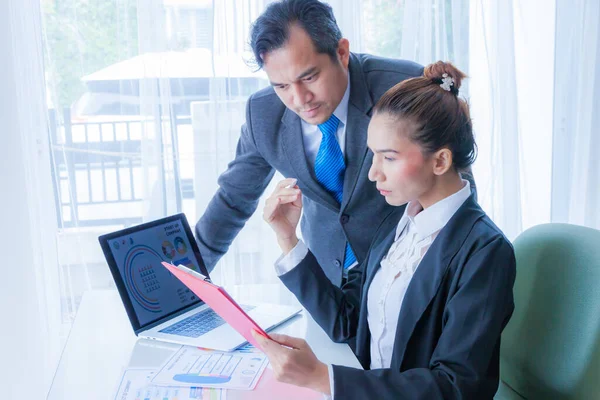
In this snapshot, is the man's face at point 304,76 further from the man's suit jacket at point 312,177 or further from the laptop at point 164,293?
the laptop at point 164,293

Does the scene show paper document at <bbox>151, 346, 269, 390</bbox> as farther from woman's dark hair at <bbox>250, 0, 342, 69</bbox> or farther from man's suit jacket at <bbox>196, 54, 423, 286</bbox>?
woman's dark hair at <bbox>250, 0, 342, 69</bbox>

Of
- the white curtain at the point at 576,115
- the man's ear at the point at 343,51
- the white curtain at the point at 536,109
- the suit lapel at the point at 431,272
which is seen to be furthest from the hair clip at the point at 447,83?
the white curtain at the point at 576,115

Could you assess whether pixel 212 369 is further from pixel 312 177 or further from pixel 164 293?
pixel 312 177

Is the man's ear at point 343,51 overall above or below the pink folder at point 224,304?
above

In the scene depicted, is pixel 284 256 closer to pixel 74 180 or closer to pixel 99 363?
pixel 99 363

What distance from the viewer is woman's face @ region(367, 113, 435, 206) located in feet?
4.15

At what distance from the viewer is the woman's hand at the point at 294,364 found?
106 centimetres

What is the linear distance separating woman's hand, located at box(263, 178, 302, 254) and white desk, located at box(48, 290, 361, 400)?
197 millimetres

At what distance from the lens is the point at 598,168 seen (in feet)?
9.53

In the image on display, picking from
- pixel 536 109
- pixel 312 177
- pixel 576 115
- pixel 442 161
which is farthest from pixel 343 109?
pixel 576 115

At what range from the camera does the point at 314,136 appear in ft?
5.54

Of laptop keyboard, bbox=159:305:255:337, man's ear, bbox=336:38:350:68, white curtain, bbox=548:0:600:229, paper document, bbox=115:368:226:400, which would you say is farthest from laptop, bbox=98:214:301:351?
white curtain, bbox=548:0:600:229

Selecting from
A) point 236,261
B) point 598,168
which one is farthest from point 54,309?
point 598,168

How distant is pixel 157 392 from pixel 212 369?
11 centimetres
